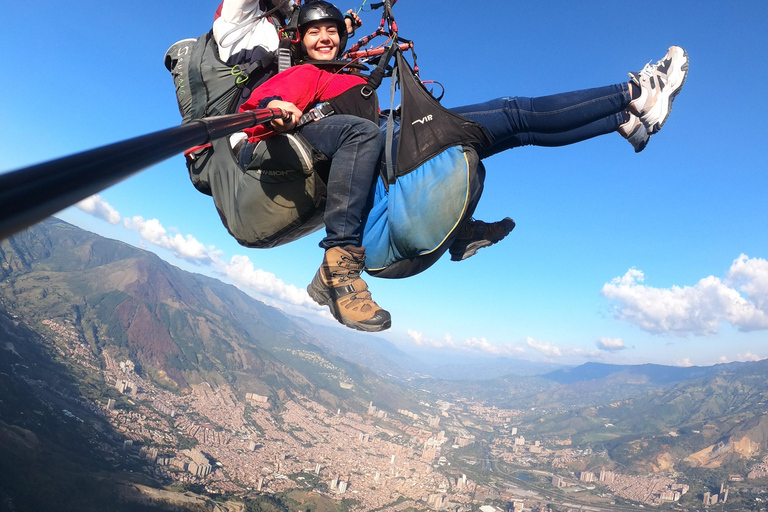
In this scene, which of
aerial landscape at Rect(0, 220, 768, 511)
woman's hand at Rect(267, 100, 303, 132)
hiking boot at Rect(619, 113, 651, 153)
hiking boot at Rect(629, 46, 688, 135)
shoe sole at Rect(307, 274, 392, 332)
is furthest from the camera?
aerial landscape at Rect(0, 220, 768, 511)

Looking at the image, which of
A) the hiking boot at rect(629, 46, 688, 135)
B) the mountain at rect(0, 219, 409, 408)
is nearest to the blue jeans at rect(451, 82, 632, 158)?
the hiking boot at rect(629, 46, 688, 135)

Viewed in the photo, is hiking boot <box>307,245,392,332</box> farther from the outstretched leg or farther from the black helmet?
the black helmet

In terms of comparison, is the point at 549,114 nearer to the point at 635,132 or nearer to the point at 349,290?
the point at 635,132

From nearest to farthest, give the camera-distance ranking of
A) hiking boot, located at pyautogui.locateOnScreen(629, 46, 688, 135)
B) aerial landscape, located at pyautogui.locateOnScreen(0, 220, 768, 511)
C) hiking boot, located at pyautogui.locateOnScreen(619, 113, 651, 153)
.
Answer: hiking boot, located at pyautogui.locateOnScreen(629, 46, 688, 135) → hiking boot, located at pyautogui.locateOnScreen(619, 113, 651, 153) → aerial landscape, located at pyautogui.locateOnScreen(0, 220, 768, 511)

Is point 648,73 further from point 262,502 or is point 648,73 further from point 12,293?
point 12,293

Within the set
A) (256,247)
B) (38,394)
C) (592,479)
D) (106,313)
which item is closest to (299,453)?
(38,394)

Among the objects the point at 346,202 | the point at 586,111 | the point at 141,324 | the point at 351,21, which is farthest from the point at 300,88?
the point at 141,324
